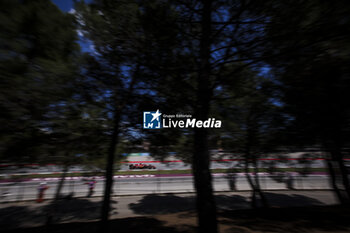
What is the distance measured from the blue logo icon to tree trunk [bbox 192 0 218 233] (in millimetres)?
1026

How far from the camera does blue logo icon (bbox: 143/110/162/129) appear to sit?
152 inches

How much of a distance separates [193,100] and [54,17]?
338 cm

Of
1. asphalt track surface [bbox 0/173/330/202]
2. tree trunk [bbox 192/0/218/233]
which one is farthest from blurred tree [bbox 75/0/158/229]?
Answer: asphalt track surface [bbox 0/173/330/202]

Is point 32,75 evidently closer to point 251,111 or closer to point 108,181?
point 108,181

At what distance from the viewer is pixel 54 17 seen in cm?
326

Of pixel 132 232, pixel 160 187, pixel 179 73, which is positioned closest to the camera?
pixel 179 73

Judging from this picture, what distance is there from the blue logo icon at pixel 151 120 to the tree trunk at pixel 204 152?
1.03m

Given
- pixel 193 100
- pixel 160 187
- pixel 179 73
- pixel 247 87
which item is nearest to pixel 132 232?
pixel 193 100

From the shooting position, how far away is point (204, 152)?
2.88 m

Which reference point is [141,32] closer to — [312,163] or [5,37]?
[5,37]

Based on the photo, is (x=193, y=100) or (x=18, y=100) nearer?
(x=18, y=100)

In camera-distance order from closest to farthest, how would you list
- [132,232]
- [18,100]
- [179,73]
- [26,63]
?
[18,100] < [26,63] < [179,73] < [132,232]

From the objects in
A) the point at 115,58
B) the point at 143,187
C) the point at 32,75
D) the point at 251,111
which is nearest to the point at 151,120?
the point at 115,58

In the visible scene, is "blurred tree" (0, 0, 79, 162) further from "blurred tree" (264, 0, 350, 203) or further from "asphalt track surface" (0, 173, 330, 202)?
"asphalt track surface" (0, 173, 330, 202)
